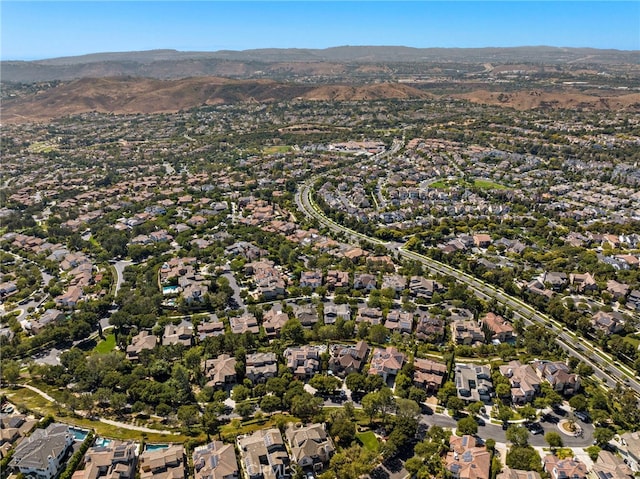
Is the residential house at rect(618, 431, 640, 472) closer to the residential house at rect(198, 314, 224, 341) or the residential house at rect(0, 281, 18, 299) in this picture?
the residential house at rect(198, 314, 224, 341)

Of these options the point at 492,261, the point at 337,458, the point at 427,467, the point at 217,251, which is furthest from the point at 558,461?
the point at 217,251

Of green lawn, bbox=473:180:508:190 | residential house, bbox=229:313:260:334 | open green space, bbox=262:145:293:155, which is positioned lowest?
residential house, bbox=229:313:260:334

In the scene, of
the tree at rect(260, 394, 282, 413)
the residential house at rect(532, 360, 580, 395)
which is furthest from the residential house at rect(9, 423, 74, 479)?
the residential house at rect(532, 360, 580, 395)

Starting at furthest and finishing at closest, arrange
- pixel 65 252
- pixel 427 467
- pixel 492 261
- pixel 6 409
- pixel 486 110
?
pixel 486 110 → pixel 65 252 → pixel 492 261 → pixel 6 409 → pixel 427 467

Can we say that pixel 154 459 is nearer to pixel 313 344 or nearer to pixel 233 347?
pixel 233 347

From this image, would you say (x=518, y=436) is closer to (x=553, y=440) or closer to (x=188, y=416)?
(x=553, y=440)

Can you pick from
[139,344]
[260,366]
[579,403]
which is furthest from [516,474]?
[139,344]
